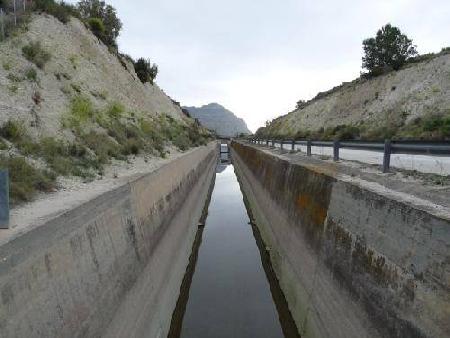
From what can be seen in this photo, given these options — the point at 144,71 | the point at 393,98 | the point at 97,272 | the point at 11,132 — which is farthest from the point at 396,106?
the point at 97,272

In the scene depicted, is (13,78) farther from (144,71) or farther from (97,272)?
(144,71)

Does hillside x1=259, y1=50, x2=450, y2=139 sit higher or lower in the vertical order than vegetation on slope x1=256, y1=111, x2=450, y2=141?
higher

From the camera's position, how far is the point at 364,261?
7.34 meters

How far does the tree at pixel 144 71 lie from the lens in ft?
178

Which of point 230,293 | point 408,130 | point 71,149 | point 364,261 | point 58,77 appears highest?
point 58,77

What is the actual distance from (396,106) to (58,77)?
113 feet

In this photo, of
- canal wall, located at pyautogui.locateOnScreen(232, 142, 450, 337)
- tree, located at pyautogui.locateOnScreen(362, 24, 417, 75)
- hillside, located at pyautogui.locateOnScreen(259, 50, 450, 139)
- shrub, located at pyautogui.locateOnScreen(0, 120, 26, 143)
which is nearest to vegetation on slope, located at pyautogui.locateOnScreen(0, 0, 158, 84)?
shrub, located at pyautogui.locateOnScreen(0, 120, 26, 143)

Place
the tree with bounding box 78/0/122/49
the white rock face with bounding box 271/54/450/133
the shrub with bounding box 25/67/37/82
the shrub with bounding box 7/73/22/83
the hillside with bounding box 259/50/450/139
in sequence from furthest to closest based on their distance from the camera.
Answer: the tree with bounding box 78/0/122/49 < the white rock face with bounding box 271/54/450/133 < the hillside with bounding box 259/50/450/139 < the shrub with bounding box 25/67/37/82 < the shrub with bounding box 7/73/22/83

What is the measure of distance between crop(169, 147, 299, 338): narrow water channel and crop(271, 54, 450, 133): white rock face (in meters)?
24.4

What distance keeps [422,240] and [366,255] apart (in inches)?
69.5

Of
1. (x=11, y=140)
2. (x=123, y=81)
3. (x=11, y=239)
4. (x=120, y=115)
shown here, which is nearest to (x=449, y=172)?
(x=11, y=239)

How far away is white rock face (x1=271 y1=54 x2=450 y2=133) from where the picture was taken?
40594 millimetres

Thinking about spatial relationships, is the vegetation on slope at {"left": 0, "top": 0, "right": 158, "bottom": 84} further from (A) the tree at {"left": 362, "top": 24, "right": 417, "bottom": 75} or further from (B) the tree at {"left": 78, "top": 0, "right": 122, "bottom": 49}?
(A) the tree at {"left": 362, "top": 24, "right": 417, "bottom": 75}

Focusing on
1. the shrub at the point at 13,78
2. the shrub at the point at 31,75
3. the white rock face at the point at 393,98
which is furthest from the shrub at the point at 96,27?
the white rock face at the point at 393,98
